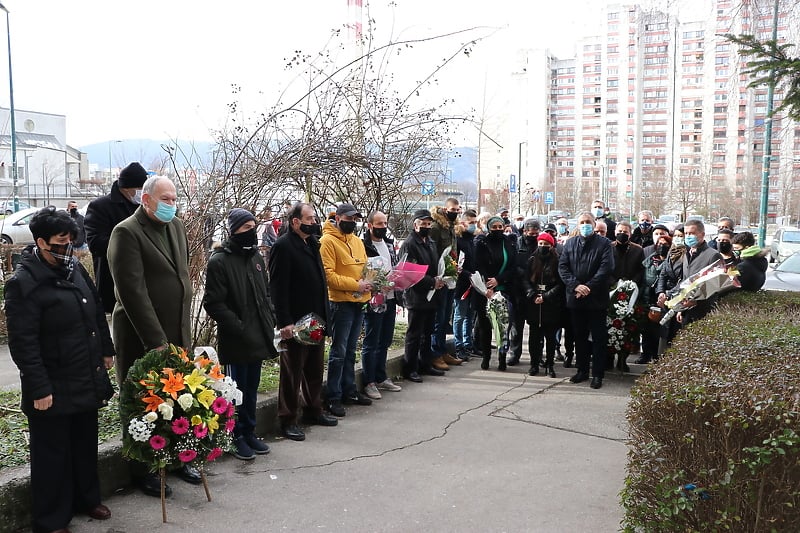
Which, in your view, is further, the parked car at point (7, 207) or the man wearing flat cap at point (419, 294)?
the parked car at point (7, 207)

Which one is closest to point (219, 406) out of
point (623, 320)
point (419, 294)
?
point (419, 294)

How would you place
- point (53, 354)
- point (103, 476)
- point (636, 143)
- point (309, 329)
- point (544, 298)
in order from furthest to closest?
→ point (636, 143) → point (544, 298) → point (309, 329) → point (103, 476) → point (53, 354)

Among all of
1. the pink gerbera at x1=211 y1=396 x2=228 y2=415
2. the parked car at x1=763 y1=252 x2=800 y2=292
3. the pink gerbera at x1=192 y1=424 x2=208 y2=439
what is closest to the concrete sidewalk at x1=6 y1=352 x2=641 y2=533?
the pink gerbera at x1=192 y1=424 x2=208 y2=439

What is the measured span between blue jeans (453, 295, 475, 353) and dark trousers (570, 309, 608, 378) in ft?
5.88

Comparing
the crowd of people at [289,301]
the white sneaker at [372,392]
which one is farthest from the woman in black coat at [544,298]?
the white sneaker at [372,392]

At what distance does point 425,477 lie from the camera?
5.41m

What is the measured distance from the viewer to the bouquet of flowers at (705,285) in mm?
8039

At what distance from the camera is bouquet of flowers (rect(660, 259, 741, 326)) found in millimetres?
8039

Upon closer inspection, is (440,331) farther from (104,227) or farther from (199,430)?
(199,430)

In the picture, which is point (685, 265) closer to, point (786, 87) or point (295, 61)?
point (786, 87)

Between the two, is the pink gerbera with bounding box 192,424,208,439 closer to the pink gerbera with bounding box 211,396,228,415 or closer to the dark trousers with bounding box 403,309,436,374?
the pink gerbera with bounding box 211,396,228,415

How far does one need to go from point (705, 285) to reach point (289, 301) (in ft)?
15.6

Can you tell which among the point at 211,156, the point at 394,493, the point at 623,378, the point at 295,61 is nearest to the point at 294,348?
the point at 394,493

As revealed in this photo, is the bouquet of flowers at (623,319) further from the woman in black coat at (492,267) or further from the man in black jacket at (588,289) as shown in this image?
the woman in black coat at (492,267)
